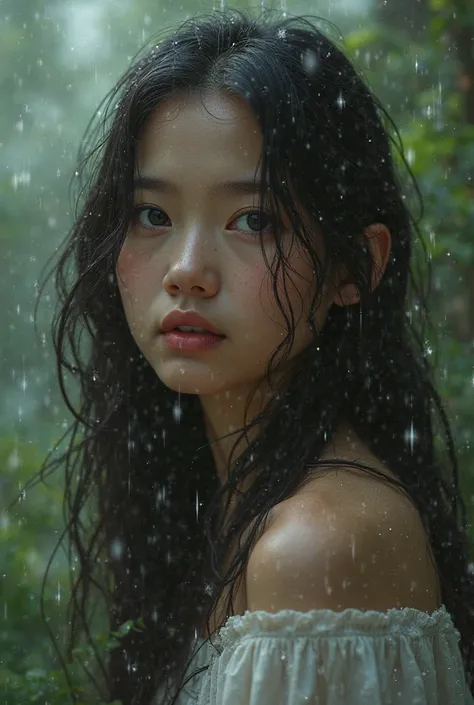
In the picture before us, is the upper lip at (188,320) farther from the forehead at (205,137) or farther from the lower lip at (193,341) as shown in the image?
the forehead at (205,137)

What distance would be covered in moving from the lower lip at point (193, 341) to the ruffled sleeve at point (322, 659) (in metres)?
0.49

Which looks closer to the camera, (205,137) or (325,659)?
(325,659)

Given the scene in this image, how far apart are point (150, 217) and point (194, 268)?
0.64 ft

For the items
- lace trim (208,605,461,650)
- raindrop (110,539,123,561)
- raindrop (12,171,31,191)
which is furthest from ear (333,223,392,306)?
raindrop (12,171,31,191)

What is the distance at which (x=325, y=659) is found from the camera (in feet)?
5.46

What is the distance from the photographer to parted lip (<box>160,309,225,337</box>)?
1.95m

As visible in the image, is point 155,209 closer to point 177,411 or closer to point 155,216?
point 155,216

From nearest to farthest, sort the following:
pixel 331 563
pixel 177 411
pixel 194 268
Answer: pixel 331 563 → pixel 194 268 → pixel 177 411

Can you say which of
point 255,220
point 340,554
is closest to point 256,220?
point 255,220

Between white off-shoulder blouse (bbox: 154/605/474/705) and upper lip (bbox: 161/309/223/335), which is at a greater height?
upper lip (bbox: 161/309/223/335)

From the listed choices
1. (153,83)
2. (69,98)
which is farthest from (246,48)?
(69,98)

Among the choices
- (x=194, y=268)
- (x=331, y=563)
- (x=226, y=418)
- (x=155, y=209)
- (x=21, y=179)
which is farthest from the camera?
(x=21, y=179)

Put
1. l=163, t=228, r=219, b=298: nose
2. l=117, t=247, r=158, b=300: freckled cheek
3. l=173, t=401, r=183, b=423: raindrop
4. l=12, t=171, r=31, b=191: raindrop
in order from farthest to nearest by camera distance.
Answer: l=12, t=171, r=31, b=191: raindrop → l=173, t=401, r=183, b=423: raindrop → l=117, t=247, r=158, b=300: freckled cheek → l=163, t=228, r=219, b=298: nose

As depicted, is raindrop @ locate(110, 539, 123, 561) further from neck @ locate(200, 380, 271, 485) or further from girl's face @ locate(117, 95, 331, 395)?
girl's face @ locate(117, 95, 331, 395)
